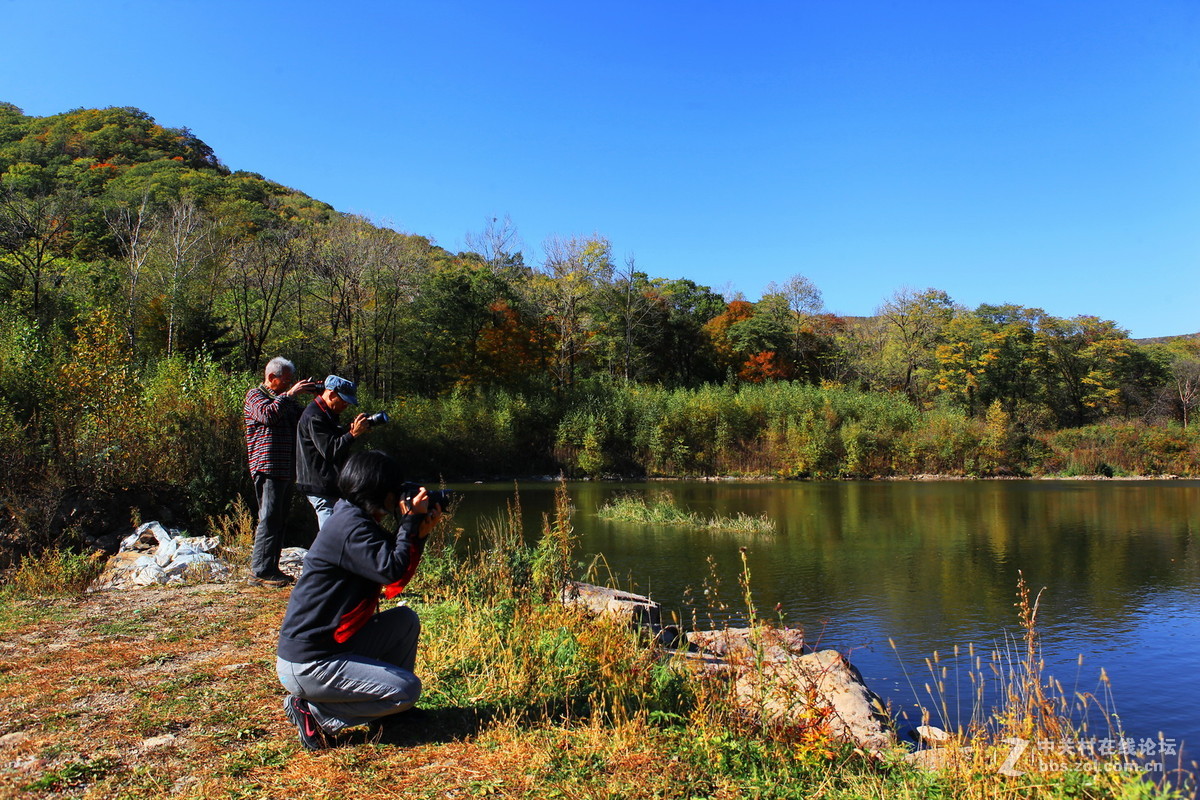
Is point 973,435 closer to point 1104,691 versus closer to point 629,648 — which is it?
point 1104,691

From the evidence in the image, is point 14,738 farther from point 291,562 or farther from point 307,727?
point 291,562

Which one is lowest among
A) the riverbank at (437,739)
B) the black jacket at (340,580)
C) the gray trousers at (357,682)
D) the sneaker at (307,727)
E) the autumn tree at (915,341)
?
the riverbank at (437,739)

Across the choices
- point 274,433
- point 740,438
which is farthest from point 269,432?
point 740,438

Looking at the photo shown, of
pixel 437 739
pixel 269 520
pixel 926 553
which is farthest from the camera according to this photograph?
pixel 926 553

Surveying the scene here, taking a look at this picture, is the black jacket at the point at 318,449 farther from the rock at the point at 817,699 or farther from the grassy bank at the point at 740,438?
the grassy bank at the point at 740,438

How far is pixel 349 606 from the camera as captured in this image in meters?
3.55

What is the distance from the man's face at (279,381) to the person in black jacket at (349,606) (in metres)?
3.39

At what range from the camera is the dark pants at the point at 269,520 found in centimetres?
669

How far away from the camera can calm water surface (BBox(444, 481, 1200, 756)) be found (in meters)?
8.17

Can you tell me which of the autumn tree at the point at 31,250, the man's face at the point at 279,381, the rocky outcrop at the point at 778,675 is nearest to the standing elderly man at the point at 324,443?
the man's face at the point at 279,381

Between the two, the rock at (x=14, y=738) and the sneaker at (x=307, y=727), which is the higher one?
the sneaker at (x=307, y=727)

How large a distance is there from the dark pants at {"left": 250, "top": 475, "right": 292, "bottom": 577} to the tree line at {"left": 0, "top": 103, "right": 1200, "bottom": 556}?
893 inches

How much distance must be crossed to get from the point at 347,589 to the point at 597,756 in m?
1.40

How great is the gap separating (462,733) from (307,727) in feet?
2.47
